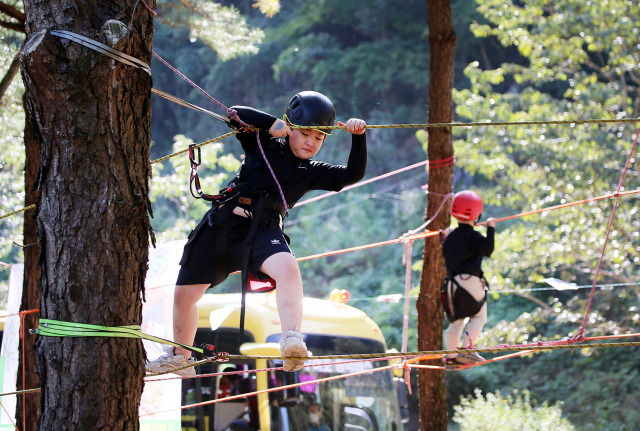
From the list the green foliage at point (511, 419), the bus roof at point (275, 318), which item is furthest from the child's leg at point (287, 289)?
the green foliage at point (511, 419)

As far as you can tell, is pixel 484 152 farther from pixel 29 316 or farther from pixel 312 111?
pixel 312 111

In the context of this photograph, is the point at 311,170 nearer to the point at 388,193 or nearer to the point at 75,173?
the point at 75,173

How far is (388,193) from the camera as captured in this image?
68.2 feet

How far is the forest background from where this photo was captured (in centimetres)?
1027

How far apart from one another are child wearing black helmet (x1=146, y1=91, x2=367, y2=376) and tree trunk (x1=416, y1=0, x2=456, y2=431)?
2.42 meters

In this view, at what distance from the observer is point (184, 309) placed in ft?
10.1

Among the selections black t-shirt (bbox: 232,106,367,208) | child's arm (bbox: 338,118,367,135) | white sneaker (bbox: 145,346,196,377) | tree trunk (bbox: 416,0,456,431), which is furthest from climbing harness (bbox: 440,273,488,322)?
white sneaker (bbox: 145,346,196,377)

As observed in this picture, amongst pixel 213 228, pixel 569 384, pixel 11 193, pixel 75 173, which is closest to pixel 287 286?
pixel 213 228

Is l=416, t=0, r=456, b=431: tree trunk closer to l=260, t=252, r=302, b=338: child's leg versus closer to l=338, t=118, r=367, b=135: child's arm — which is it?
l=338, t=118, r=367, b=135: child's arm

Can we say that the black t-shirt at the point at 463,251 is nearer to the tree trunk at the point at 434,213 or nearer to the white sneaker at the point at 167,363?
the tree trunk at the point at 434,213

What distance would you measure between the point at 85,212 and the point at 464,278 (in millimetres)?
2806

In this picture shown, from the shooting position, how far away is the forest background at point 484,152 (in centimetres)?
1027

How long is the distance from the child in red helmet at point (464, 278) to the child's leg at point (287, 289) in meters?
1.84

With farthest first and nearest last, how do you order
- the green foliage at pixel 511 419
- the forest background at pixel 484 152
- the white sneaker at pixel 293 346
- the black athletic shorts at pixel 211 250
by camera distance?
the green foliage at pixel 511 419 < the forest background at pixel 484 152 < the black athletic shorts at pixel 211 250 < the white sneaker at pixel 293 346
